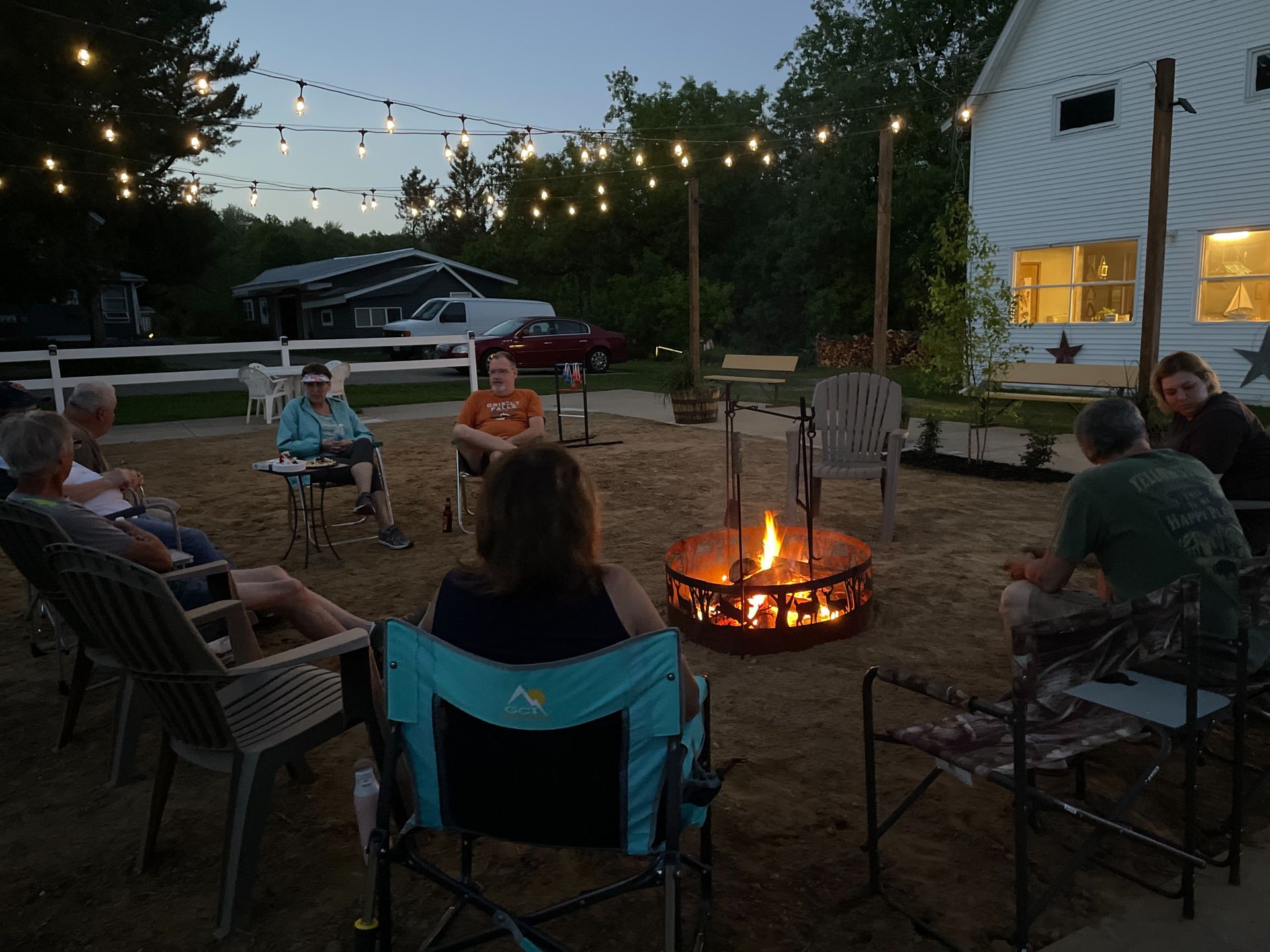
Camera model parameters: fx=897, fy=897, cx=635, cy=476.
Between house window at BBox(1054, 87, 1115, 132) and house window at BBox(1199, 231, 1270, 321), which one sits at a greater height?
house window at BBox(1054, 87, 1115, 132)

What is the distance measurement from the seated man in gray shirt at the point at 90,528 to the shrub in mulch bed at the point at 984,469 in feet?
17.6

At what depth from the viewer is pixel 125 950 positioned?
2.21 metres

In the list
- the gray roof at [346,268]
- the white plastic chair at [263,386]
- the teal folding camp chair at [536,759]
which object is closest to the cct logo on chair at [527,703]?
the teal folding camp chair at [536,759]

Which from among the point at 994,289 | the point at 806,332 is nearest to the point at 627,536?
the point at 994,289

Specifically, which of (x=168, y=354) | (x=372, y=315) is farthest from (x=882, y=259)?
(x=372, y=315)

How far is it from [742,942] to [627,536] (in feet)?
13.3

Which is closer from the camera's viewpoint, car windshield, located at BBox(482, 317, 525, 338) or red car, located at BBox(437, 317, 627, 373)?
red car, located at BBox(437, 317, 627, 373)

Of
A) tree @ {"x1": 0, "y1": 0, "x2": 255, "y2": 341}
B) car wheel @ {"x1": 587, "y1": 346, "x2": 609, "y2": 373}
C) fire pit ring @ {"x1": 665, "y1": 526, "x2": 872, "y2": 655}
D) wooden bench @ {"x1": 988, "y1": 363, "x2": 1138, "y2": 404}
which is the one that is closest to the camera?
fire pit ring @ {"x1": 665, "y1": 526, "x2": 872, "y2": 655}

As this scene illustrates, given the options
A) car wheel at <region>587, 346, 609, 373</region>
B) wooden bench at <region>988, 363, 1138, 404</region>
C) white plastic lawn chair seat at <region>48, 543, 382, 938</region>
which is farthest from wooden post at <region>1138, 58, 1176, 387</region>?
car wheel at <region>587, 346, 609, 373</region>

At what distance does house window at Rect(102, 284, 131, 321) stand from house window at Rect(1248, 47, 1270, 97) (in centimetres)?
3316

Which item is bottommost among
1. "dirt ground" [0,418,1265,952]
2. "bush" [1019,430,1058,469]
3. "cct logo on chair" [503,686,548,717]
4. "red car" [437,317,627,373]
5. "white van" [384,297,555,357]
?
"dirt ground" [0,418,1265,952]

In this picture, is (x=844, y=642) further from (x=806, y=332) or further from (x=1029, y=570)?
(x=806, y=332)

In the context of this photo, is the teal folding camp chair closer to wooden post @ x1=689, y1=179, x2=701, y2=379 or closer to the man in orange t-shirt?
the man in orange t-shirt

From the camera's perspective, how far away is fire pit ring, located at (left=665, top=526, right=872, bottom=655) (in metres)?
3.97
